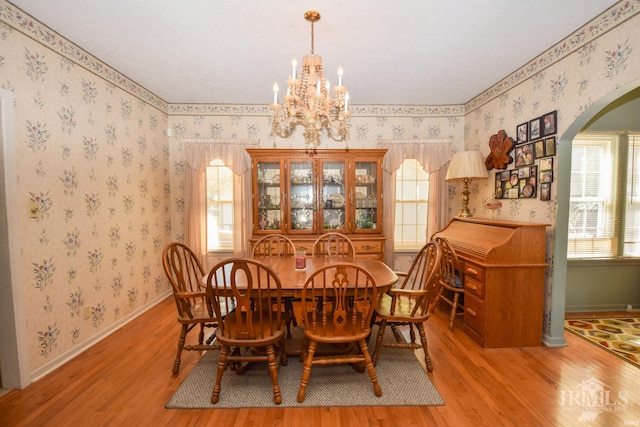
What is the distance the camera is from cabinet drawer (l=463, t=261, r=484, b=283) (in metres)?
2.44

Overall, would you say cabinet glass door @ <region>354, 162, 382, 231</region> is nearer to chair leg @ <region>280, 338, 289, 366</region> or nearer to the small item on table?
the small item on table

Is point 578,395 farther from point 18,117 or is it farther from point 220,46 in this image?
point 18,117

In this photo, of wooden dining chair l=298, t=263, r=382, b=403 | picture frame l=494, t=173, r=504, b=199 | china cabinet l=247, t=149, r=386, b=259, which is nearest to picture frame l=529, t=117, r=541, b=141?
picture frame l=494, t=173, r=504, b=199

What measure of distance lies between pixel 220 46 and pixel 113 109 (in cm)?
134

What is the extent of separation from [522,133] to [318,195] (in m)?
2.26

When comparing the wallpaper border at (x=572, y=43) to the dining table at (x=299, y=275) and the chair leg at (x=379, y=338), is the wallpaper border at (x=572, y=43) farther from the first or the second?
the chair leg at (x=379, y=338)

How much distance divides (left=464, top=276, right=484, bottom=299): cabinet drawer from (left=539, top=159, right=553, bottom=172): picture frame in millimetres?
1180

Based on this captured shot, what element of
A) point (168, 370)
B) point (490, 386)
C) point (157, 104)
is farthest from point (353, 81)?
point (168, 370)

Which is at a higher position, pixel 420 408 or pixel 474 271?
pixel 474 271

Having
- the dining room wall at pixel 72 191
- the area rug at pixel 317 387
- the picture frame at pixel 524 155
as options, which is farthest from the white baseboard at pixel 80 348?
the picture frame at pixel 524 155

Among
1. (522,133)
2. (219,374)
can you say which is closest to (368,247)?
(522,133)

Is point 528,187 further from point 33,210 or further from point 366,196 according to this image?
point 33,210

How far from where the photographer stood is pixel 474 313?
8.31 ft

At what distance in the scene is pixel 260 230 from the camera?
3.64 metres
